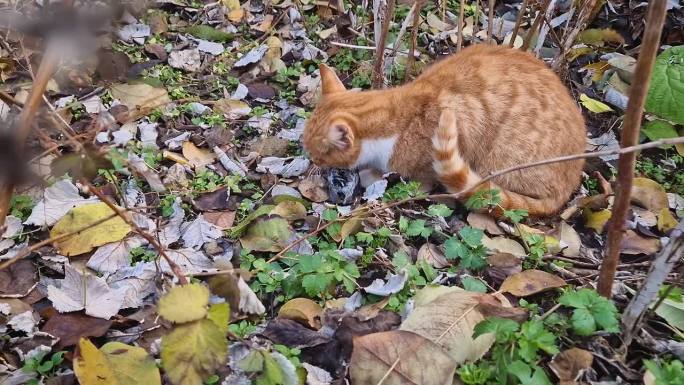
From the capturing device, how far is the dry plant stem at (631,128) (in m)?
1.52

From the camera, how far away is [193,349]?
4.70 ft

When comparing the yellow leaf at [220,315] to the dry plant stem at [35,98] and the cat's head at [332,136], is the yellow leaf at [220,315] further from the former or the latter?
the cat's head at [332,136]

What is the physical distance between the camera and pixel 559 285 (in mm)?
2285

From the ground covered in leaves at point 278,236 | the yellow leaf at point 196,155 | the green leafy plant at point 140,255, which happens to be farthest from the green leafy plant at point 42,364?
the yellow leaf at point 196,155

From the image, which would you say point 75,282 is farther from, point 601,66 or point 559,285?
point 601,66

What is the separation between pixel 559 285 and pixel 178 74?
2614mm

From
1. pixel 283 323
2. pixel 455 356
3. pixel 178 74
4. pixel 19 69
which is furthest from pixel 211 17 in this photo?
pixel 455 356

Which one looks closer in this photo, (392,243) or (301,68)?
(392,243)

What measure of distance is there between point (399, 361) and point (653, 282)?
2.59 feet

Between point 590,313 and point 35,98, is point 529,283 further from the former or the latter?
point 35,98

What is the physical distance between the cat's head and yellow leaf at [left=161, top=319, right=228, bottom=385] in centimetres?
169

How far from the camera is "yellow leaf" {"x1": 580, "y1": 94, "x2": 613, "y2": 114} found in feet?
11.5

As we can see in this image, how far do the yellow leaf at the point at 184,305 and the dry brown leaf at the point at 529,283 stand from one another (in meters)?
1.25

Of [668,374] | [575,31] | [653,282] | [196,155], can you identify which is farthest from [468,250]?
[575,31]
